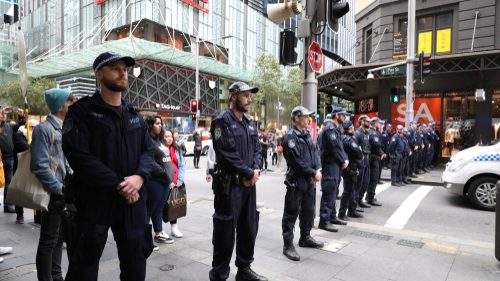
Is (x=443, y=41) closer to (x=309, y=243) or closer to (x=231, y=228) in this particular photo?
(x=309, y=243)

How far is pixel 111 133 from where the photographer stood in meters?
2.45

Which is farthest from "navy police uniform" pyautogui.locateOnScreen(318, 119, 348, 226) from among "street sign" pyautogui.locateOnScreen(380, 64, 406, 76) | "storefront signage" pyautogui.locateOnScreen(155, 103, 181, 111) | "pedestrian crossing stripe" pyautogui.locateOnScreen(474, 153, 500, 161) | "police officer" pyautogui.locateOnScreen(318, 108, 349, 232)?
"storefront signage" pyautogui.locateOnScreen(155, 103, 181, 111)

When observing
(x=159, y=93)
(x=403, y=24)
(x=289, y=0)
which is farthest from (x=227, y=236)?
(x=159, y=93)

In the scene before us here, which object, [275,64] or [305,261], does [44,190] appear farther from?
[275,64]

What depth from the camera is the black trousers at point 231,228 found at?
143 inches

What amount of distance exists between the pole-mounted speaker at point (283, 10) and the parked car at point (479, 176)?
515 cm

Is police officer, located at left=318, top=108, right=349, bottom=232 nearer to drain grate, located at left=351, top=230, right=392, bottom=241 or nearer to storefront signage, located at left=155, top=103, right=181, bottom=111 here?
drain grate, located at left=351, top=230, right=392, bottom=241

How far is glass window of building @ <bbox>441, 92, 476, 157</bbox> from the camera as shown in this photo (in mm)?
16328

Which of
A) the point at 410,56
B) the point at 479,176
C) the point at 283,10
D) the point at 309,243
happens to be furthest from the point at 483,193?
the point at 410,56

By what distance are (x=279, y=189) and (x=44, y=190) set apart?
26.3 ft

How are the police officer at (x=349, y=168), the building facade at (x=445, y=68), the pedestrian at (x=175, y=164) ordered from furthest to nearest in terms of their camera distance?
the building facade at (x=445, y=68)
the police officer at (x=349, y=168)
the pedestrian at (x=175, y=164)

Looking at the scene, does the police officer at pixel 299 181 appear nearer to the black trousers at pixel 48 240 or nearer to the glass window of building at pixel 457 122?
the black trousers at pixel 48 240

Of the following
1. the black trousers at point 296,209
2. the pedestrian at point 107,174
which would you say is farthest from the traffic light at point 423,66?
the pedestrian at point 107,174

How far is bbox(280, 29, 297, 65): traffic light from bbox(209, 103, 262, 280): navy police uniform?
281 cm
